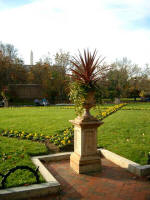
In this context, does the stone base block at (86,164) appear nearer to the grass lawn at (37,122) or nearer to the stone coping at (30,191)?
the stone coping at (30,191)

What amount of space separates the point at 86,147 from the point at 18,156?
2.08 m

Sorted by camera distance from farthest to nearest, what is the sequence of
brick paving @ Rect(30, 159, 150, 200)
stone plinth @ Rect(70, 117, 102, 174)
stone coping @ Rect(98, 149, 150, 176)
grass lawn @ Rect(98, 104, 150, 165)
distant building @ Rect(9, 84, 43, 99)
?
1. distant building @ Rect(9, 84, 43, 99)
2. grass lawn @ Rect(98, 104, 150, 165)
3. stone plinth @ Rect(70, 117, 102, 174)
4. stone coping @ Rect(98, 149, 150, 176)
5. brick paving @ Rect(30, 159, 150, 200)

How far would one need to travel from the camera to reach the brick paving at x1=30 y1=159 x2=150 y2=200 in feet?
13.8

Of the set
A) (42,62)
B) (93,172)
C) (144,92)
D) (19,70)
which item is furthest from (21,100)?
(93,172)

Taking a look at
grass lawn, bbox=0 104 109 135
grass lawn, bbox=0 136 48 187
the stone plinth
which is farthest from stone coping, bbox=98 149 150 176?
grass lawn, bbox=0 136 48 187

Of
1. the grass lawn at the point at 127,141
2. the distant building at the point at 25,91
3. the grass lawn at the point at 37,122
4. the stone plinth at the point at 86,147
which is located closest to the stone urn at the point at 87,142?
the stone plinth at the point at 86,147

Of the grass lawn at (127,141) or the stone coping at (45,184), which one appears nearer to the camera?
the stone coping at (45,184)

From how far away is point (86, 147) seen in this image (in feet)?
17.9

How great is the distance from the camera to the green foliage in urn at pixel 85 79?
17.6ft

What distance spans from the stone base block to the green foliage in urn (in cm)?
114

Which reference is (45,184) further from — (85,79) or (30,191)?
(85,79)

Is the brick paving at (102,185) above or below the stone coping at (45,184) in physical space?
below

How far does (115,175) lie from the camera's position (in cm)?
529

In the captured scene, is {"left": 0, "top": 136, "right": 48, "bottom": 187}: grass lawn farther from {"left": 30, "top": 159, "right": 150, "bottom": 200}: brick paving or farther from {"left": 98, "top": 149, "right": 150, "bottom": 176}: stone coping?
{"left": 98, "top": 149, "right": 150, "bottom": 176}: stone coping
